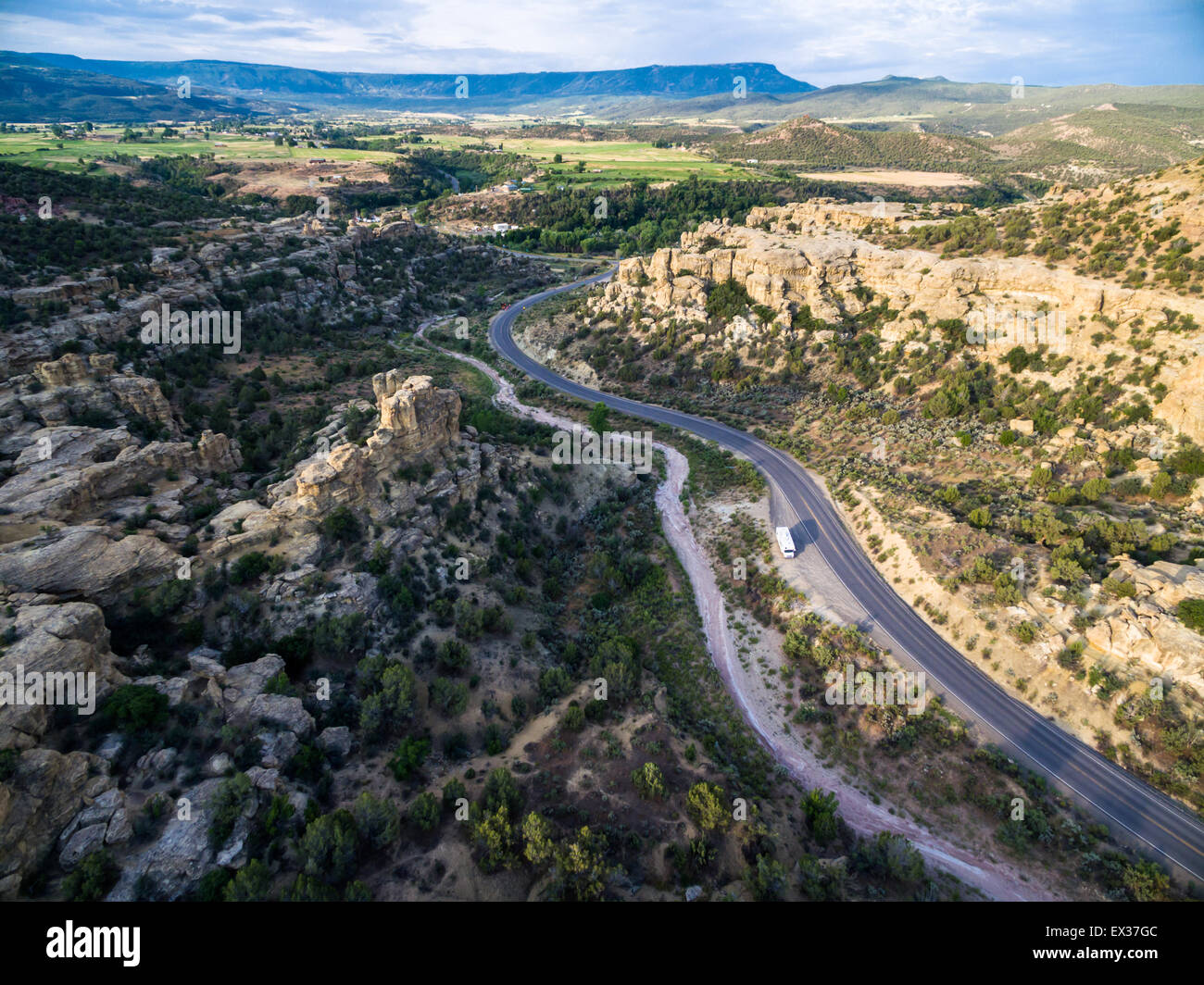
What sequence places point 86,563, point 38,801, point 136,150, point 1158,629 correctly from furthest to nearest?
point 136,150 < point 1158,629 < point 86,563 < point 38,801

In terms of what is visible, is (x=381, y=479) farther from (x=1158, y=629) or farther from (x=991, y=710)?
(x=1158, y=629)

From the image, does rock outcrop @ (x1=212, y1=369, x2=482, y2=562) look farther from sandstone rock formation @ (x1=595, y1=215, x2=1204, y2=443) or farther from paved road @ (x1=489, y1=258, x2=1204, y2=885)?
sandstone rock formation @ (x1=595, y1=215, x2=1204, y2=443)

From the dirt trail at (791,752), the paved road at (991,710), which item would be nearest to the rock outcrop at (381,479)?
the dirt trail at (791,752)

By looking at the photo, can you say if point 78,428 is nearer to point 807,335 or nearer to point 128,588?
point 128,588

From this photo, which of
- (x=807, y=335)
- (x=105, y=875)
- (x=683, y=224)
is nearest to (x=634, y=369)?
(x=807, y=335)

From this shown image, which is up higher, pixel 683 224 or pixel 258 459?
pixel 683 224

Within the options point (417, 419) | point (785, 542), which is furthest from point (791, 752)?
point (417, 419)

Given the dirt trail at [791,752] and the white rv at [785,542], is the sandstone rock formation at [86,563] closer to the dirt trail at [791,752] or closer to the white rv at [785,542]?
the dirt trail at [791,752]

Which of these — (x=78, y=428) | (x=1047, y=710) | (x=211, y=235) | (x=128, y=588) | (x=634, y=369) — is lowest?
(x=1047, y=710)
